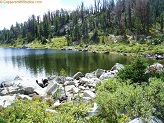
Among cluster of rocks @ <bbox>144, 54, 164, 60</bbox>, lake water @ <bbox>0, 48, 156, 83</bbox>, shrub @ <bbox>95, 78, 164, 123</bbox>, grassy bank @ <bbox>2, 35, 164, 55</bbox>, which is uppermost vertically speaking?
grassy bank @ <bbox>2, 35, 164, 55</bbox>

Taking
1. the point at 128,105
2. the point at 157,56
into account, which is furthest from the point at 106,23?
the point at 128,105

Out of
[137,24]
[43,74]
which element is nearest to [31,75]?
[43,74]

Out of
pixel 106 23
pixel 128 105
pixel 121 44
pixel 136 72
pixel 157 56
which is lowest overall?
pixel 157 56

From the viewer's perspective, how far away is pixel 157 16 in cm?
13675

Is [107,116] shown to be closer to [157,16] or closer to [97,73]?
[97,73]

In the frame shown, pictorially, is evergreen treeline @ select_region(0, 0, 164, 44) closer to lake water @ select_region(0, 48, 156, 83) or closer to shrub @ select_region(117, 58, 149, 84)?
lake water @ select_region(0, 48, 156, 83)

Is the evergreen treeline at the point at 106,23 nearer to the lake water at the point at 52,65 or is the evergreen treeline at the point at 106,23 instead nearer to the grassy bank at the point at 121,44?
the grassy bank at the point at 121,44

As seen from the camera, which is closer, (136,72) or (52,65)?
(136,72)

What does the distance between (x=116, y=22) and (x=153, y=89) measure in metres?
125

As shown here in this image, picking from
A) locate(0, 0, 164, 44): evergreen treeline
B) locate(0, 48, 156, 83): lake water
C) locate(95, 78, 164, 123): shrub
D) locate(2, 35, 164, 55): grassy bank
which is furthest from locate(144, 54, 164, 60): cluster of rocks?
locate(95, 78, 164, 123): shrub

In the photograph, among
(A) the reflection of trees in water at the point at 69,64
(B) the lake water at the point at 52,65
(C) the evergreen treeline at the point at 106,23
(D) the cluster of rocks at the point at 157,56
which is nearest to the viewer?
(B) the lake water at the point at 52,65

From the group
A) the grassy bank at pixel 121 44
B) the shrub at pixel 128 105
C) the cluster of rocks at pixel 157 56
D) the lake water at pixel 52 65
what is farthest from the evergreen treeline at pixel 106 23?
the shrub at pixel 128 105

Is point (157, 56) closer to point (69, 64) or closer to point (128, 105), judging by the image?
point (69, 64)

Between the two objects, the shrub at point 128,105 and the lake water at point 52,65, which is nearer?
the shrub at point 128,105
